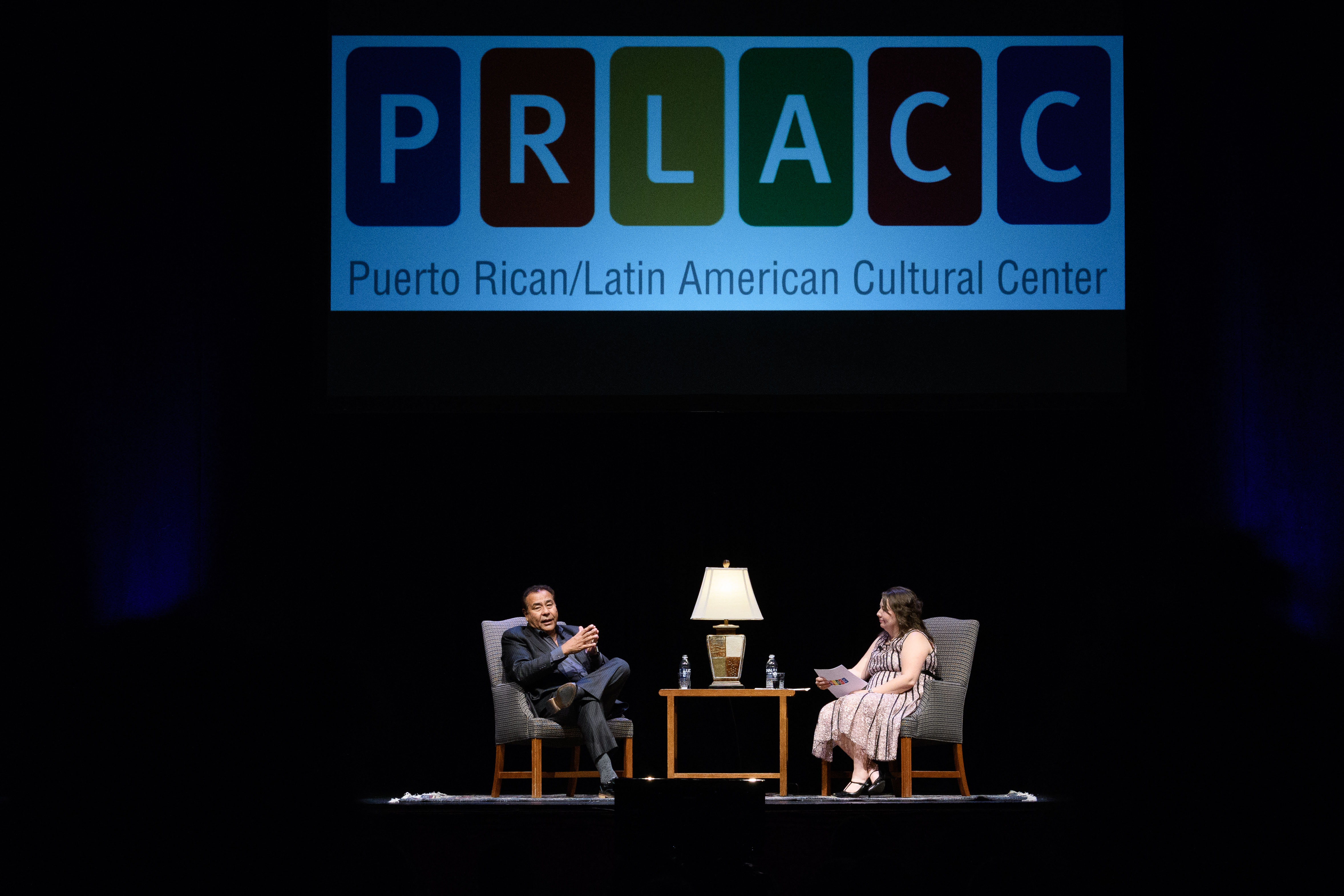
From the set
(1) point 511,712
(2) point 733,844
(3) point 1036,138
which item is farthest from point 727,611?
(2) point 733,844

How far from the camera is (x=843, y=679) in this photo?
4.63 m

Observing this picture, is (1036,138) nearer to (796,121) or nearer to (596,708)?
(796,121)

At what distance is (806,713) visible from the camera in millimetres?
5285

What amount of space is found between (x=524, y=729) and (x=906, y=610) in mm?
1464

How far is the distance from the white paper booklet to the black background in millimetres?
531

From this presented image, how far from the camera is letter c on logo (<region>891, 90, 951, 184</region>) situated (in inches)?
164

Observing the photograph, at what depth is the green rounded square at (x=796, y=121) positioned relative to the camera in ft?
13.7

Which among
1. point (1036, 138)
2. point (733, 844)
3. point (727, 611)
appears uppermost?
point (1036, 138)

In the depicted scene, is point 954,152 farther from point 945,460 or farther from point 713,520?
point 713,520

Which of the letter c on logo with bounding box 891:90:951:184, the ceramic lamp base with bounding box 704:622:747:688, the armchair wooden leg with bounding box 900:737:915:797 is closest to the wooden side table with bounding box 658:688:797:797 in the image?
the ceramic lamp base with bounding box 704:622:747:688

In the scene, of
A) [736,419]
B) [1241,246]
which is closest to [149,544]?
[736,419]

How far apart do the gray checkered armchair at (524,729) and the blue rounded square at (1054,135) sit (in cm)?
235

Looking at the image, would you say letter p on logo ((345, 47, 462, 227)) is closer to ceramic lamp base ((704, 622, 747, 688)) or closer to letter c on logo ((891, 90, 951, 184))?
letter c on logo ((891, 90, 951, 184))

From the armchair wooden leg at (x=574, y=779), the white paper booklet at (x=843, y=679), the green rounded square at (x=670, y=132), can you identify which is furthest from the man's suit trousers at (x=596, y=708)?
the green rounded square at (x=670, y=132)
